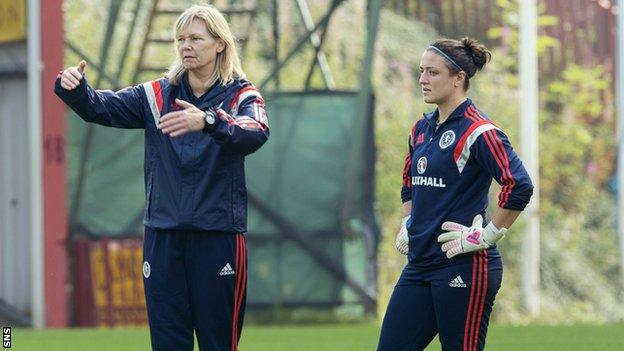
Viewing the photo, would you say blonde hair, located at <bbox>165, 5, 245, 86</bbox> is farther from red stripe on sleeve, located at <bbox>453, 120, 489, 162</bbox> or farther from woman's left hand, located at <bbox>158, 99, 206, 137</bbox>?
red stripe on sleeve, located at <bbox>453, 120, 489, 162</bbox>

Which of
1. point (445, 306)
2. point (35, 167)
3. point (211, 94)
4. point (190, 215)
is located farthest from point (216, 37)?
point (35, 167)

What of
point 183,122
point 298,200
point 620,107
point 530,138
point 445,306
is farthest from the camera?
point 620,107

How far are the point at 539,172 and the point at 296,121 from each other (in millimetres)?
2386

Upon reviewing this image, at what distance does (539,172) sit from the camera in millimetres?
12766

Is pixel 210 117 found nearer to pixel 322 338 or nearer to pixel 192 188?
pixel 192 188

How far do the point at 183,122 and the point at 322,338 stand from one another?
19.5ft

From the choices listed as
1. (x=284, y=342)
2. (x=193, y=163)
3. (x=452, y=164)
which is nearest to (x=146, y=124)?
(x=193, y=163)

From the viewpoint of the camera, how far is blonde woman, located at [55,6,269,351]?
521cm

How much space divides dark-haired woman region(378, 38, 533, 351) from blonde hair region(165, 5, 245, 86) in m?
0.75

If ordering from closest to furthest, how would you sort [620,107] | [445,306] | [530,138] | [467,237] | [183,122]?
[183,122]
[467,237]
[445,306]
[530,138]
[620,107]

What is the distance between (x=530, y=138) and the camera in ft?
40.8

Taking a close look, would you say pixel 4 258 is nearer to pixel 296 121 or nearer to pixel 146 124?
pixel 296 121

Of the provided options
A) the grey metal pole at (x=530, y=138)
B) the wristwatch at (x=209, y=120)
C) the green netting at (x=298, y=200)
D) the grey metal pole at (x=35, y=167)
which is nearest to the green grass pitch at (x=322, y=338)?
the grey metal pole at (x=35, y=167)

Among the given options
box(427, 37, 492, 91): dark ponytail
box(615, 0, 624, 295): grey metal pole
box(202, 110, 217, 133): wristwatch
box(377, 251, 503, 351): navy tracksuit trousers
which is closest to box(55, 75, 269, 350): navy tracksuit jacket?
box(202, 110, 217, 133): wristwatch
